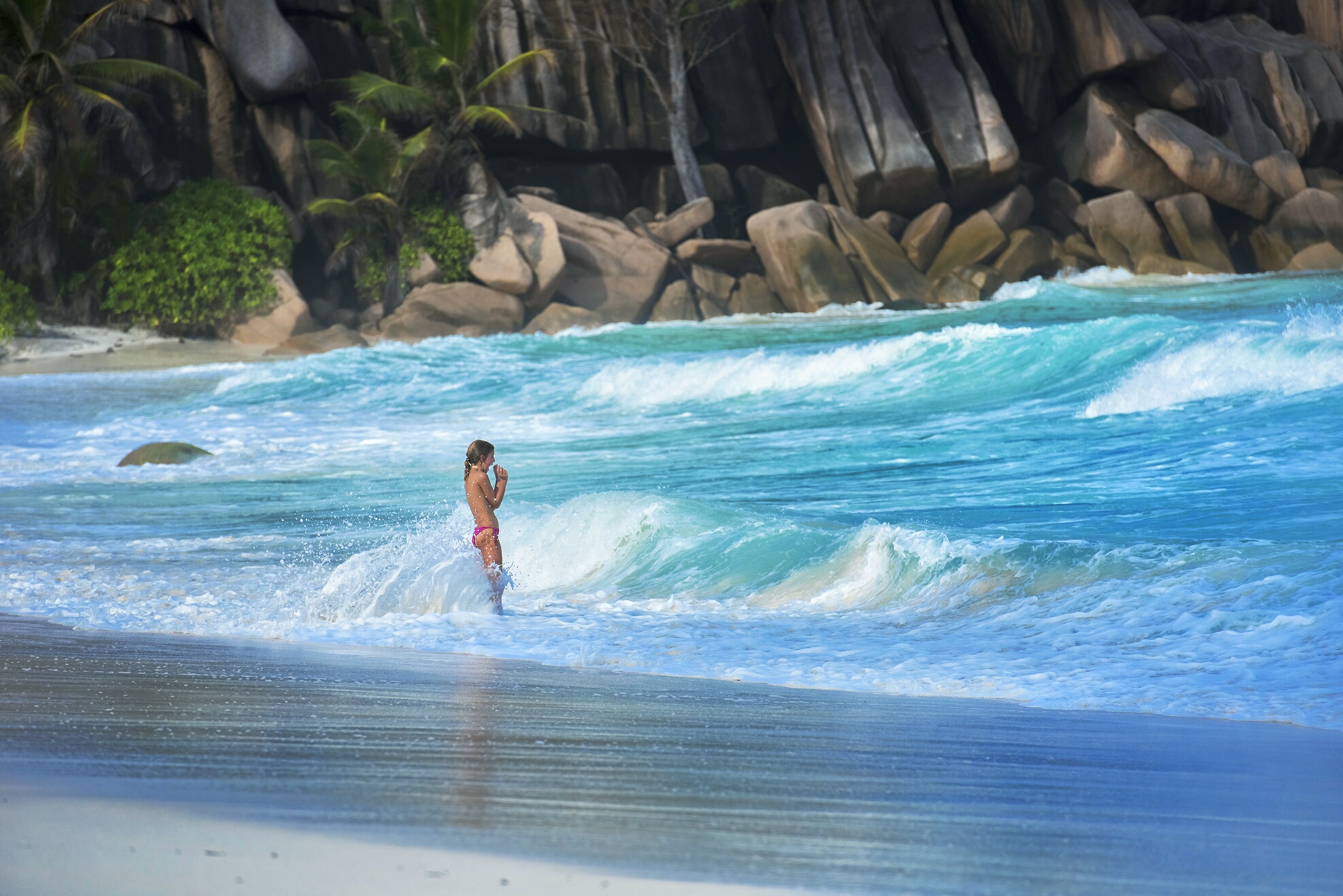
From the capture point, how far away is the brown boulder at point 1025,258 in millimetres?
27781

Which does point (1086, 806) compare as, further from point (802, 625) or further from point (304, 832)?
point (802, 625)

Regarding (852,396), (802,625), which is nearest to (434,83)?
(852,396)

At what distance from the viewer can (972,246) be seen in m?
28.0

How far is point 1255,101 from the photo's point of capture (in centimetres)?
3044

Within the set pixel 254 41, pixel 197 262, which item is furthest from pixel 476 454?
pixel 254 41

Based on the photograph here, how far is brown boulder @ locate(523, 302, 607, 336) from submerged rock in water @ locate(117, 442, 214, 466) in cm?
1300

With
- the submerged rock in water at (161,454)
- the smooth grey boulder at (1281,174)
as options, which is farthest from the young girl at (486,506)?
the smooth grey boulder at (1281,174)

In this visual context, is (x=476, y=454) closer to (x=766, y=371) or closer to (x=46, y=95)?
(x=766, y=371)

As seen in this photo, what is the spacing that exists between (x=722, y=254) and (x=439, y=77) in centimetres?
704

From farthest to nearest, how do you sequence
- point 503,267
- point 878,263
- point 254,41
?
1. point 878,263
2. point 503,267
3. point 254,41

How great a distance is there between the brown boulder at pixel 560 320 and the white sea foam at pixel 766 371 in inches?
316

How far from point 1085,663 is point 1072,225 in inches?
1027

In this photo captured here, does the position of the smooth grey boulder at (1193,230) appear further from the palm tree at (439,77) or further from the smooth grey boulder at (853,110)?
the palm tree at (439,77)

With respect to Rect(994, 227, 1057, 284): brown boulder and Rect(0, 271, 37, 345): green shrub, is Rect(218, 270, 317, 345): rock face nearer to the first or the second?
Rect(0, 271, 37, 345): green shrub
